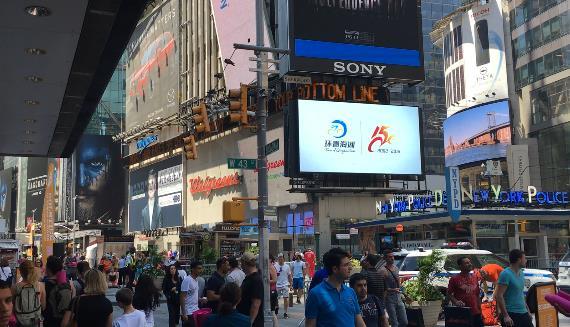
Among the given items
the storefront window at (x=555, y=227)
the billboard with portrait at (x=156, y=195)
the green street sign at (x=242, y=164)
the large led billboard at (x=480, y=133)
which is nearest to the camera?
the green street sign at (x=242, y=164)

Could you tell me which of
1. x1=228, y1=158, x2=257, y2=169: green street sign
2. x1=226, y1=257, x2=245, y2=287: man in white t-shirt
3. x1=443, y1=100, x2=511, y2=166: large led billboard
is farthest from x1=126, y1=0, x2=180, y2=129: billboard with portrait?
x1=226, y1=257, x2=245, y2=287: man in white t-shirt

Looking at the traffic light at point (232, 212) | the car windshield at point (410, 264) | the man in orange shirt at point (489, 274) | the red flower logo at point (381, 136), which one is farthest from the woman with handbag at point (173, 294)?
the red flower logo at point (381, 136)

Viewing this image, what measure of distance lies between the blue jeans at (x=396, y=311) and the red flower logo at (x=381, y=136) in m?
36.8

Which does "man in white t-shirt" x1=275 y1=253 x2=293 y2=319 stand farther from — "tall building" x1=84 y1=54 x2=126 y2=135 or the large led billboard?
"tall building" x1=84 y1=54 x2=126 y2=135

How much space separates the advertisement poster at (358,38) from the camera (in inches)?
1967

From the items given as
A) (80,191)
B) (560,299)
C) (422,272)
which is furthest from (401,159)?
(80,191)

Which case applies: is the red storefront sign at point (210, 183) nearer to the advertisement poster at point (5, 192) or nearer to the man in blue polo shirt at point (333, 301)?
the man in blue polo shirt at point (333, 301)

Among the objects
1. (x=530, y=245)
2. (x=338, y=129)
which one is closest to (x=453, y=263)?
(x=530, y=245)

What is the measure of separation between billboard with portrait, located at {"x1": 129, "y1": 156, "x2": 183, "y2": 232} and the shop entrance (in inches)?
1678

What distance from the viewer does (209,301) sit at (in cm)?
993

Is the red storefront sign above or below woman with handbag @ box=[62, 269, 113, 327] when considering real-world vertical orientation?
above

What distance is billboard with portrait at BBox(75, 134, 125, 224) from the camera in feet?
339

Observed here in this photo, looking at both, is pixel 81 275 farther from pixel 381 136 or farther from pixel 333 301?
pixel 381 136

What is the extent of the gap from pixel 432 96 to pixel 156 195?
1827 inches
